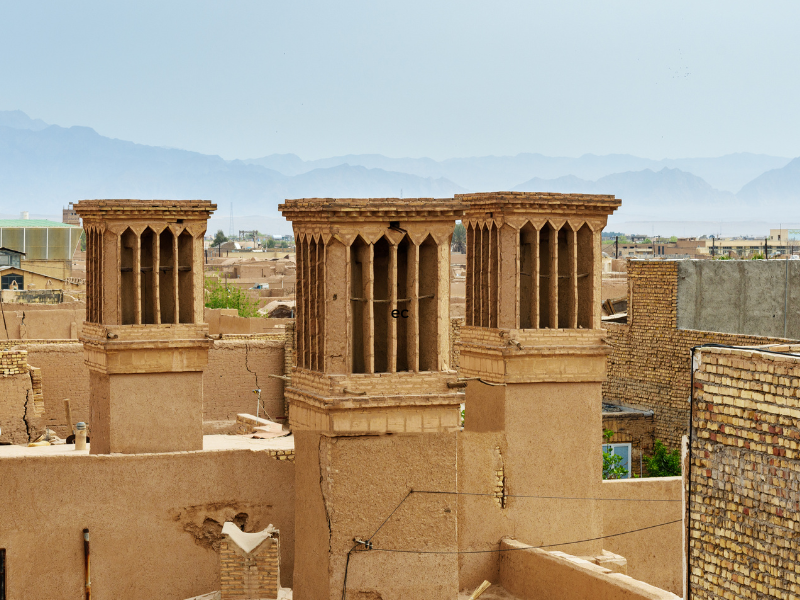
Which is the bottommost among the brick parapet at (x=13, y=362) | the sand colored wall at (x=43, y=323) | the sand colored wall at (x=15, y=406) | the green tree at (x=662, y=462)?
A: the green tree at (x=662, y=462)

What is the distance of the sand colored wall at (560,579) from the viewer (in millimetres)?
11273

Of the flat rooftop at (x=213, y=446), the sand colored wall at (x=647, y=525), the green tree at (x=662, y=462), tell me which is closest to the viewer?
the sand colored wall at (x=647, y=525)

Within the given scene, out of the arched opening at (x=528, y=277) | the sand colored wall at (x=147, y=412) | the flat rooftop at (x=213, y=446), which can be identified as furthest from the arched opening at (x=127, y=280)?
the arched opening at (x=528, y=277)

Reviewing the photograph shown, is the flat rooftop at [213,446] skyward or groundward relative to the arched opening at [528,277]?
groundward

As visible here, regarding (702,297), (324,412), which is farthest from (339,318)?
(702,297)

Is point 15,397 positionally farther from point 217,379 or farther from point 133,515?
point 133,515

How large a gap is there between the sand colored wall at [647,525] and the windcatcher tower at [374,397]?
3.34 meters

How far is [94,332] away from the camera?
52.0 ft

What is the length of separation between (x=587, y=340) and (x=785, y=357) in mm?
6130

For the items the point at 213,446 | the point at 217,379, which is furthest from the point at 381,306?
the point at 217,379

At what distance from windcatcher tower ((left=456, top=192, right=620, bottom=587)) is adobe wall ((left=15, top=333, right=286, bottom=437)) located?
1057 cm

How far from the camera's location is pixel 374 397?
11984 mm

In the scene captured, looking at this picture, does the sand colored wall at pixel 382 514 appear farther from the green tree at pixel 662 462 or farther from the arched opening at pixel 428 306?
the green tree at pixel 662 462

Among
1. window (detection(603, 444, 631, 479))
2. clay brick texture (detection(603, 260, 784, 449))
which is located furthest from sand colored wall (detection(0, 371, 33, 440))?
clay brick texture (detection(603, 260, 784, 449))
